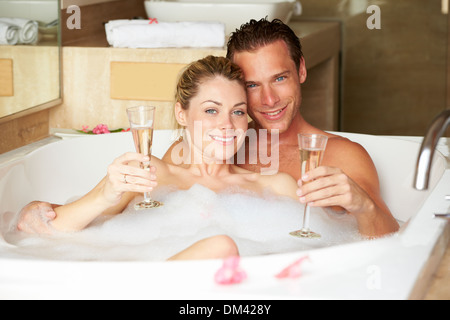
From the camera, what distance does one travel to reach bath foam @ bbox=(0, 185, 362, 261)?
5.23ft

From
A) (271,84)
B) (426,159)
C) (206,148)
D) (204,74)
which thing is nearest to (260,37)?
(271,84)

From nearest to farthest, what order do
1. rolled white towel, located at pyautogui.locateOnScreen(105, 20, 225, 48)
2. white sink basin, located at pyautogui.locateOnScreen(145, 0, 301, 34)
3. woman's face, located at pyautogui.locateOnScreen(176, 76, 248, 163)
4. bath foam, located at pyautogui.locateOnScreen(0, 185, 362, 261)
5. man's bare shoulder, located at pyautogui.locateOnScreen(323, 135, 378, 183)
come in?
1. bath foam, located at pyautogui.locateOnScreen(0, 185, 362, 261)
2. woman's face, located at pyautogui.locateOnScreen(176, 76, 248, 163)
3. man's bare shoulder, located at pyautogui.locateOnScreen(323, 135, 378, 183)
4. rolled white towel, located at pyautogui.locateOnScreen(105, 20, 225, 48)
5. white sink basin, located at pyautogui.locateOnScreen(145, 0, 301, 34)

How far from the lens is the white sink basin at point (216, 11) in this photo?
9.34 feet

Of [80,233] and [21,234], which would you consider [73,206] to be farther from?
[21,234]

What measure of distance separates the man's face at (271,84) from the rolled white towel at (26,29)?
790mm

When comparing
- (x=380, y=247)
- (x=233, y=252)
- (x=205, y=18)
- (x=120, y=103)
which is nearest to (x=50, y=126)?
(x=120, y=103)

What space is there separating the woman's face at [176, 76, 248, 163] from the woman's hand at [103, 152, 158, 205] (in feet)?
0.95

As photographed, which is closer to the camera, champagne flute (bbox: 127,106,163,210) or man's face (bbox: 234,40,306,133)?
champagne flute (bbox: 127,106,163,210)

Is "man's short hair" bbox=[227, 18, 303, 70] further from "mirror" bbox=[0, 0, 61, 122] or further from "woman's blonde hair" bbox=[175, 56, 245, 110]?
"mirror" bbox=[0, 0, 61, 122]

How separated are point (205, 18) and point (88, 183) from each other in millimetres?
1036

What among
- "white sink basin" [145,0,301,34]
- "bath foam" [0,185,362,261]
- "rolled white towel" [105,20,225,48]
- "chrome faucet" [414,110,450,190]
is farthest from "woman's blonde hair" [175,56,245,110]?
"white sink basin" [145,0,301,34]

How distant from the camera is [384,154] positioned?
220 cm

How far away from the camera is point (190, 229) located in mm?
1700

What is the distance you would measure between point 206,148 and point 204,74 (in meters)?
0.20
